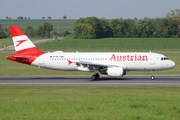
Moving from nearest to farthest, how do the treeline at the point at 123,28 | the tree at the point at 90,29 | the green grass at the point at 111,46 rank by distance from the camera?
the green grass at the point at 111,46 < the tree at the point at 90,29 < the treeline at the point at 123,28

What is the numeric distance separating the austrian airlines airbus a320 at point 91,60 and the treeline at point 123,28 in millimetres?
115769

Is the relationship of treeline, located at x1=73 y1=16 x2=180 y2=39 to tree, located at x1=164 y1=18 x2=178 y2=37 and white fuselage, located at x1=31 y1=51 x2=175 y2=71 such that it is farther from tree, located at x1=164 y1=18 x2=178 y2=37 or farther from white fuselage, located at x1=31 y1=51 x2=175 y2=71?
white fuselage, located at x1=31 y1=51 x2=175 y2=71

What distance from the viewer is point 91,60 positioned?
36.5 meters

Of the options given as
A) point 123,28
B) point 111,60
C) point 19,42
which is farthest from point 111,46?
point 19,42

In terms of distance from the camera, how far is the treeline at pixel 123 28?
15538cm

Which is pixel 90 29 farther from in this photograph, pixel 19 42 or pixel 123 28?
pixel 19 42

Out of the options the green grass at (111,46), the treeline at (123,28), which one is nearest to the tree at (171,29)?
the treeline at (123,28)
